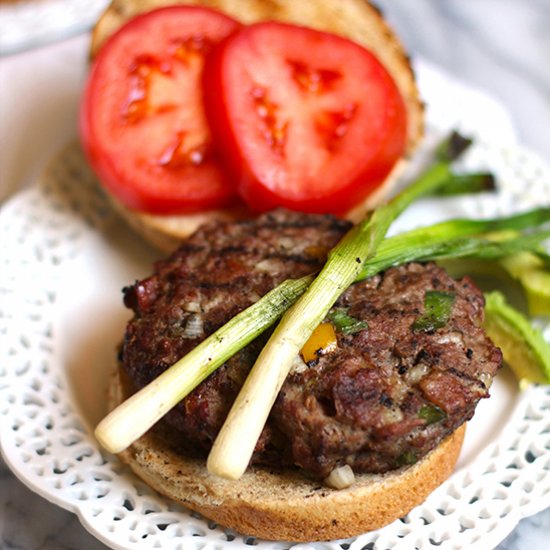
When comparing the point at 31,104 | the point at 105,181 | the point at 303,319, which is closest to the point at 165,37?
the point at 105,181

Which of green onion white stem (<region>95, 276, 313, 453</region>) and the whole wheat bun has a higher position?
the whole wheat bun

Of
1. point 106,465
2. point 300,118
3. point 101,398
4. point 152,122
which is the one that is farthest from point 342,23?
point 106,465

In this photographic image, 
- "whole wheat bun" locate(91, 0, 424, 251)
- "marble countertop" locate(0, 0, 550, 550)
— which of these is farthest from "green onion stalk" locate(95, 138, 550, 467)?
"marble countertop" locate(0, 0, 550, 550)

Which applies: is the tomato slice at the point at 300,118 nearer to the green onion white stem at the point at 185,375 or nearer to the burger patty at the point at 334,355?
the burger patty at the point at 334,355

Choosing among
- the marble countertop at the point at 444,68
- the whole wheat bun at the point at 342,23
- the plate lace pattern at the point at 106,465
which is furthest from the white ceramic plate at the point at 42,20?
the plate lace pattern at the point at 106,465

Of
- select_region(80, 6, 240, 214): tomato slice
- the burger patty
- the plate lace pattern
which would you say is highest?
select_region(80, 6, 240, 214): tomato slice

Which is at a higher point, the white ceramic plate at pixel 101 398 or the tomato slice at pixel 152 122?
the tomato slice at pixel 152 122

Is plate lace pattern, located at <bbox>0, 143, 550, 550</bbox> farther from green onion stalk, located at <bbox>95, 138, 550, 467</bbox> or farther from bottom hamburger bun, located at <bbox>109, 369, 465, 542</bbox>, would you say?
green onion stalk, located at <bbox>95, 138, 550, 467</bbox>
